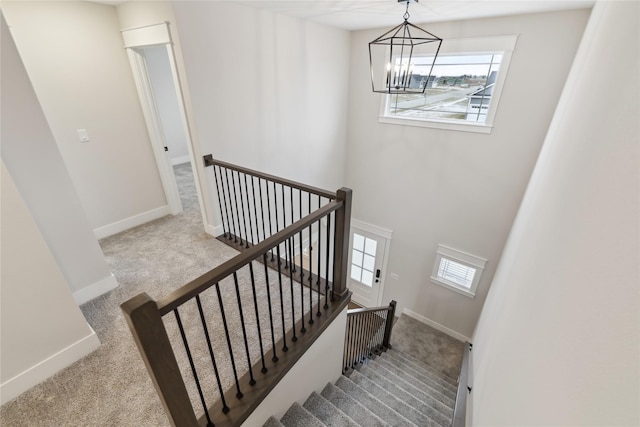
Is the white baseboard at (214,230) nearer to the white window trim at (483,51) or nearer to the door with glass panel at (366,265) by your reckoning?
the door with glass panel at (366,265)

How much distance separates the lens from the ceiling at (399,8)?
2.62 meters

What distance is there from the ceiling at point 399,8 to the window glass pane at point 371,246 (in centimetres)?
356

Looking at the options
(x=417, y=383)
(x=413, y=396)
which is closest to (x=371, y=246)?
(x=417, y=383)

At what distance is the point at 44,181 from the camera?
1.83m

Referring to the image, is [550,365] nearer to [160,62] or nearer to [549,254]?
[549,254]

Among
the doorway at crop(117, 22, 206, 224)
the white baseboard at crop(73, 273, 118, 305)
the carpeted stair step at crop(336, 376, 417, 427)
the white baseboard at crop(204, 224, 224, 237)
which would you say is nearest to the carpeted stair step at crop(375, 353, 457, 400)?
the carpeted stair step at crop(336, 376, 417, 427)

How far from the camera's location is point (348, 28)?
13.1ft

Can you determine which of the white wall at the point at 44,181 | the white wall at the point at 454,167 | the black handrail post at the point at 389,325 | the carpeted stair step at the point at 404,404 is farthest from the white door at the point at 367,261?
the white wall at the point at 44,181

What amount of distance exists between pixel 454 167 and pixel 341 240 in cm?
285

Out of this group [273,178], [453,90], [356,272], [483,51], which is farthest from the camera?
[356,272]

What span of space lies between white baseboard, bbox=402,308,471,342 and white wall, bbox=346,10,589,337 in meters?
0.06

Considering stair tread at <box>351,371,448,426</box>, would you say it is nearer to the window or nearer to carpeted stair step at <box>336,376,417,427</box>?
carpeted stair step at <box>336,376,417,427</box>

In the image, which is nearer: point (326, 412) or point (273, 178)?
point (326, 412)

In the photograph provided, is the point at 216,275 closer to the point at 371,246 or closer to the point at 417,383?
the point at 417,383
